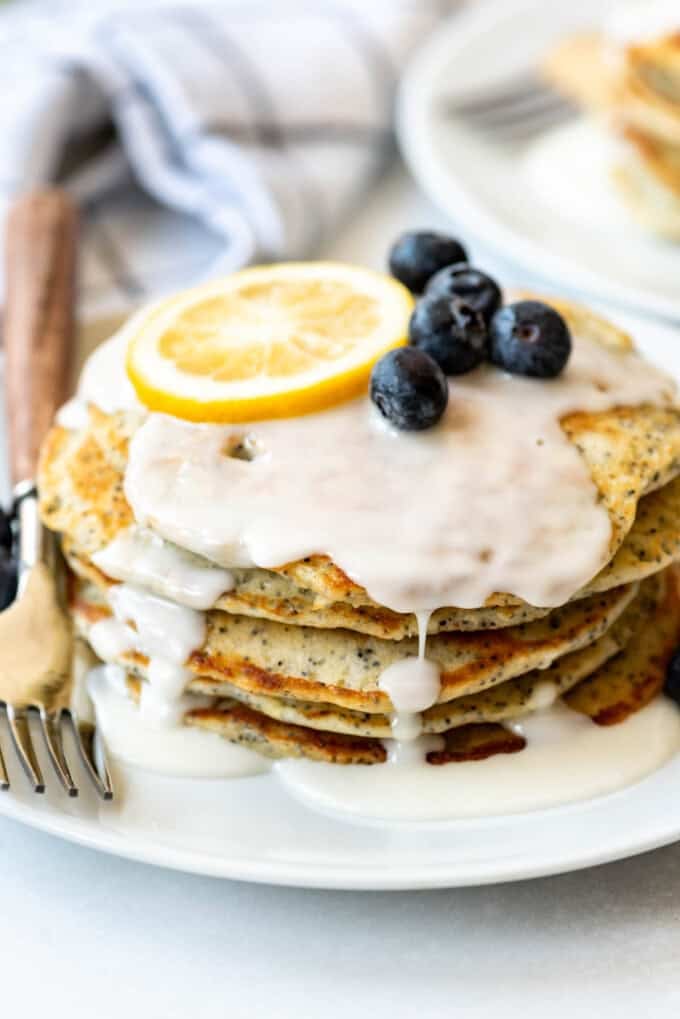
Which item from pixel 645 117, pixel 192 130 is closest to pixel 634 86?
pixel 645 117

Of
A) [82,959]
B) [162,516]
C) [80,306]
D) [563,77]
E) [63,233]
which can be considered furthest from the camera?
[563,77]

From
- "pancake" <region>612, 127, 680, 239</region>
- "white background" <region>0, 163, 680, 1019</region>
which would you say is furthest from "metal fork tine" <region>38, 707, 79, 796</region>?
"pancake" <region>612, 127, 680, 239</region>

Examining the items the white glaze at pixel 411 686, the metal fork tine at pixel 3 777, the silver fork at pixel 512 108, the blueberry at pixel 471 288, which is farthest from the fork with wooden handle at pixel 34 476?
the silver fork at pixel 512 108

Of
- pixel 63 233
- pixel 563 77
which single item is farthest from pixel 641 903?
pixel 563 77

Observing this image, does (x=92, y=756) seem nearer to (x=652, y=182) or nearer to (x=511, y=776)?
(x=511, y=776)

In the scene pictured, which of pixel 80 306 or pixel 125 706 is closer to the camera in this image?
pixel 125 706

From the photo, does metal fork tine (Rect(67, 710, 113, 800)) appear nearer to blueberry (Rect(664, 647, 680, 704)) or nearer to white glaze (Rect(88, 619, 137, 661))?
white glaze (Rect(88, 619, 137, 661))

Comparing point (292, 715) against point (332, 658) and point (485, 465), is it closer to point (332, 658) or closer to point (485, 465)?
point (332, 658)
